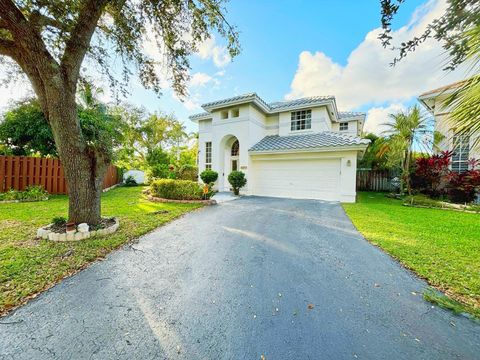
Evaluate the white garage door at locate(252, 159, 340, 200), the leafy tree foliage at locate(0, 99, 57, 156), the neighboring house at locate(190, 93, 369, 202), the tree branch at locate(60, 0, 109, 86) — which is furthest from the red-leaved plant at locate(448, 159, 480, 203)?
the leafy tree foliage at locate(0, 99, 57, 156)

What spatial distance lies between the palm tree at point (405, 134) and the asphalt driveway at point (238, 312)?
10.7m

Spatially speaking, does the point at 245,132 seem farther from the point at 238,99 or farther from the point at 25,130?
the point at 25,130

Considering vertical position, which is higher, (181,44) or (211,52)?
(211,52)

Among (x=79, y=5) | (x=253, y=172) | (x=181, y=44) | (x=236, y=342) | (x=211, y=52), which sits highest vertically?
(x=211, y=52)

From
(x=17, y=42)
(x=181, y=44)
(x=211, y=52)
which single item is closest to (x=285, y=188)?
(x=211, y=52)

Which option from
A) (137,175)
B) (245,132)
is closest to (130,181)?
(137,175)

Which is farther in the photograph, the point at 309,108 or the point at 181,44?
the point at 309,108

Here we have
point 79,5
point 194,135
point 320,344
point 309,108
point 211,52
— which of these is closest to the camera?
point 320,344

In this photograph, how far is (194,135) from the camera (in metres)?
29.4

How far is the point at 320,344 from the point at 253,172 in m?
12.0

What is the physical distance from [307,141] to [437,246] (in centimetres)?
887

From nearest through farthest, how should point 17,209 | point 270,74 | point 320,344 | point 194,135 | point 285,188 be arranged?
1. point 320,344
2. point 17,209
3. point 270,74
4. point 285,188
5. point 194,135

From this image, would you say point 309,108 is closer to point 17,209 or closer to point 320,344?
point 320,344

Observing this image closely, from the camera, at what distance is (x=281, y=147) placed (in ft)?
40.5
